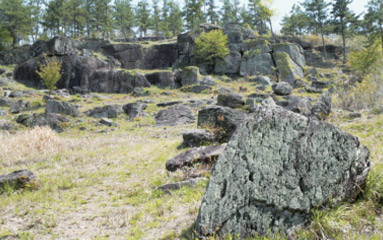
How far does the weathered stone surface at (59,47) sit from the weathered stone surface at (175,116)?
2944 cm

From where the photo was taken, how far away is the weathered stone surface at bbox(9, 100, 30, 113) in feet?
90.0

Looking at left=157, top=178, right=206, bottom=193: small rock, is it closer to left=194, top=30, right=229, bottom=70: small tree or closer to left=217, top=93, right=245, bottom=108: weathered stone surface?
left=217, top=93, right=245, bottom=108: weathered stone surface

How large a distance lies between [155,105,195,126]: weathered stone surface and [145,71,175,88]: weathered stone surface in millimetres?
18445

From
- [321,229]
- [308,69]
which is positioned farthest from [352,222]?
[308,69]

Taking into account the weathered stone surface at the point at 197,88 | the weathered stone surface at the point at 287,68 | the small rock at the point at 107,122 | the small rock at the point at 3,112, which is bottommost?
the small rock at the point at 107,122

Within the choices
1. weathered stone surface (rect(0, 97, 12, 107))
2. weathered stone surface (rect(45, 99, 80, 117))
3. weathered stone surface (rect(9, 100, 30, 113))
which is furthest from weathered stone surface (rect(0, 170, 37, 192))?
weathered stone surface (rect(0, 97, 12, 107))

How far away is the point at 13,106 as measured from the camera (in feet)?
92.1

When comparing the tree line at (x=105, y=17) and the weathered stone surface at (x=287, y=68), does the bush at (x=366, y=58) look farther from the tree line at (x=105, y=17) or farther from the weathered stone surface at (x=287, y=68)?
the tree line at (x=105, y=17)

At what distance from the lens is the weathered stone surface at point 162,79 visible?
42812mm

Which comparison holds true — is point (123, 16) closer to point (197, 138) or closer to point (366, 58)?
point (366, 58)

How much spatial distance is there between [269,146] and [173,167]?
15.9ft

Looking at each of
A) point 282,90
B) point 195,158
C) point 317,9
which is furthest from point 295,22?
point 195,158

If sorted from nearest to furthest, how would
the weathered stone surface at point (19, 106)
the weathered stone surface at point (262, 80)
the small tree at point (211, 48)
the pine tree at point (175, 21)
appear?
the weathered stone surface at point (19, 106), the weathered stone surface at point (262, 80), the small tree at point (211, 48), the pine tree at point (175, 21)

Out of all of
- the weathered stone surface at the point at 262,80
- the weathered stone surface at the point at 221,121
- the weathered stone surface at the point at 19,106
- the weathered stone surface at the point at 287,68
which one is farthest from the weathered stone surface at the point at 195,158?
the weathered stone surface at the point at 287,68
